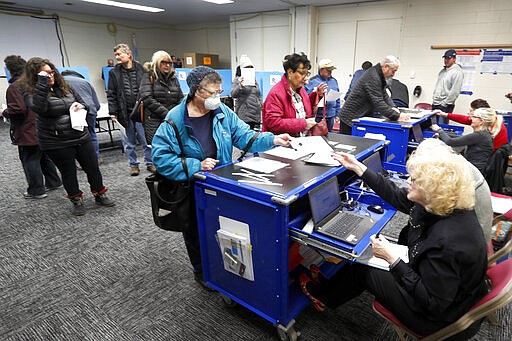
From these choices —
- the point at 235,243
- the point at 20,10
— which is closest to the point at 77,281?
the point at 235,243

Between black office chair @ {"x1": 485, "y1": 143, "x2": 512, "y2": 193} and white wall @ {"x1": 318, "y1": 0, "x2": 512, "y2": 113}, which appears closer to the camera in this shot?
black office chair @ {"x1": 485, "y1": 143, "x2": 512, "y2": 193}

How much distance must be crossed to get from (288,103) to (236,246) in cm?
120

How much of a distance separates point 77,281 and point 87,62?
810 centimetres

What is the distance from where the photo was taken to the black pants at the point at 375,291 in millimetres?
1170

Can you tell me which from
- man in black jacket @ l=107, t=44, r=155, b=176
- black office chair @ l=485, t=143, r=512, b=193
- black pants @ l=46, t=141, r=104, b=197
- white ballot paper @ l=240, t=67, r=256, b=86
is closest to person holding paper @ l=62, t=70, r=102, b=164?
man in black jacket @ l=107, t=44, r=155, b=176

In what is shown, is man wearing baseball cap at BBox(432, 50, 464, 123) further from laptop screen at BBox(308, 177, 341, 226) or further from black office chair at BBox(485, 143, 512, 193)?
laptop screen at BBox(308, 177, 341, 226)

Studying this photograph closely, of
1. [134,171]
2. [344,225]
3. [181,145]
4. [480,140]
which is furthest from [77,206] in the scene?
[480,140]

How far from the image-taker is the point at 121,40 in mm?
8961

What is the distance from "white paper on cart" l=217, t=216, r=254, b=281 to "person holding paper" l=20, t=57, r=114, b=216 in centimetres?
188

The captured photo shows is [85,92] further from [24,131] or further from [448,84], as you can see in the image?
[448,84]

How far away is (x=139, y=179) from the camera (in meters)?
3.86

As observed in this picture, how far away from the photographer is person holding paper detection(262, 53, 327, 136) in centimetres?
215

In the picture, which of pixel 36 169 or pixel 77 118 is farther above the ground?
pixel 77 118

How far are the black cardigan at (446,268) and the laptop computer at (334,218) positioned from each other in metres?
0.22
